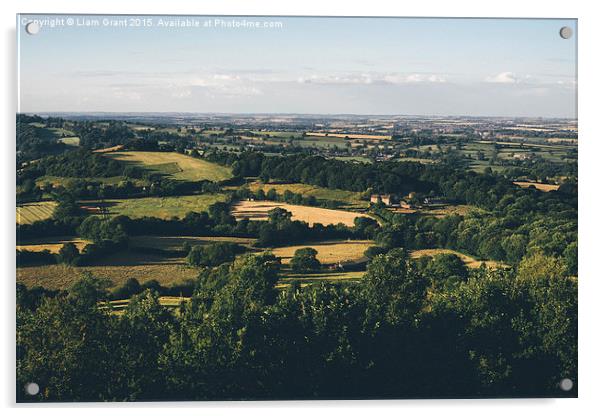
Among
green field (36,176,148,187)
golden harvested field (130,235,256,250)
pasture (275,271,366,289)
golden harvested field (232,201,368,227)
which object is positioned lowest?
pasture (275,271,366,289)

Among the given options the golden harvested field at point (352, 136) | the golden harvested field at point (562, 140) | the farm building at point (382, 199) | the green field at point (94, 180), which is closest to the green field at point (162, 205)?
the green field at point (94, 180)

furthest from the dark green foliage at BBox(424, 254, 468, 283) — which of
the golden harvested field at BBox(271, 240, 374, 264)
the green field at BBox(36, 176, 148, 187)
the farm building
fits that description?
the green field at BBox(36, 176, 148, 187)

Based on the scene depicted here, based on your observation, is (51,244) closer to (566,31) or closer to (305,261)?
(305,261)

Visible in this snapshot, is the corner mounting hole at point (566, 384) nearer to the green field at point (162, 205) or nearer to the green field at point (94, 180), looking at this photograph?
the green field at point (162, 205)

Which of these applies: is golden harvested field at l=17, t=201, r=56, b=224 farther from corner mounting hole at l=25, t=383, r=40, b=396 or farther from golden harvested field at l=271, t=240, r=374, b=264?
golden harvested field at l=271, t=240, r=374, b=264

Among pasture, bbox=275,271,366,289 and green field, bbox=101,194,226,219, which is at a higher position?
green field, bbox=101,194,226,219

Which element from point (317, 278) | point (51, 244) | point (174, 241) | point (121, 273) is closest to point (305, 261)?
point (317, 278)
